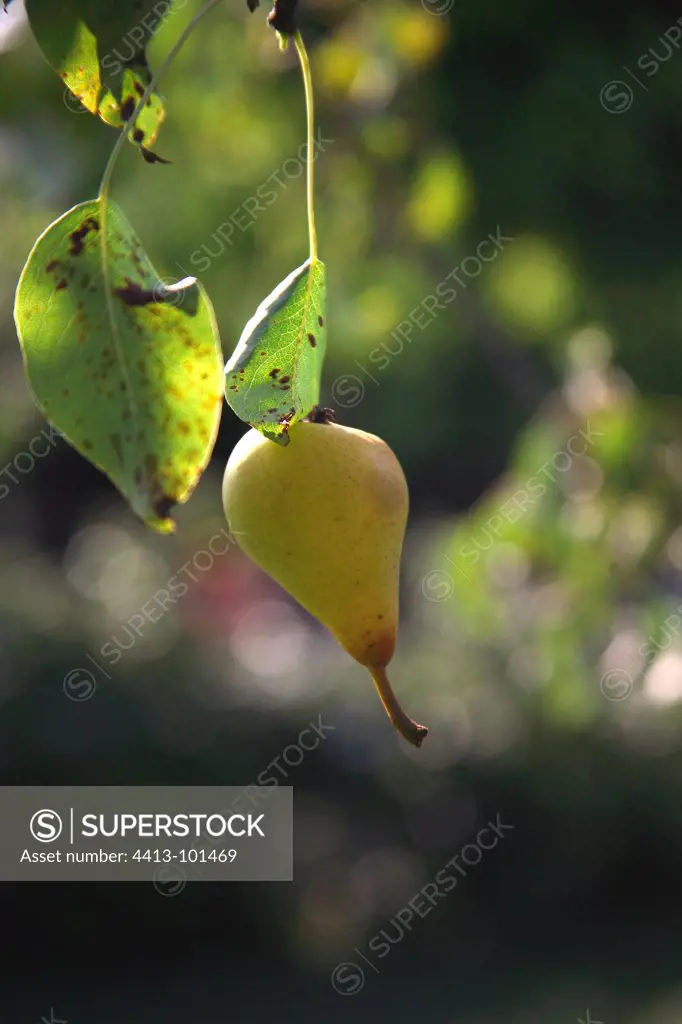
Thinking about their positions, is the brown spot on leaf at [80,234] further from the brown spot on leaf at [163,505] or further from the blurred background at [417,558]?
the blurred background at [417,558]

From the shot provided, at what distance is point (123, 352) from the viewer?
0.44m

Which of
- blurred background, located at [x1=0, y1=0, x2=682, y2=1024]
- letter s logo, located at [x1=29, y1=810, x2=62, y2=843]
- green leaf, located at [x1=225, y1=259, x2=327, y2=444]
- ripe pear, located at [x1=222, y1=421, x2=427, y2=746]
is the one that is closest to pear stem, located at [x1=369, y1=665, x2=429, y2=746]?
ripe pear, located at [x1=222, y1=421, x2=427, y2=746]

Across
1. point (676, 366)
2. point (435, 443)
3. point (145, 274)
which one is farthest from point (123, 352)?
point (435, 443)

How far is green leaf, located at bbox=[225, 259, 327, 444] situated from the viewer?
417mm

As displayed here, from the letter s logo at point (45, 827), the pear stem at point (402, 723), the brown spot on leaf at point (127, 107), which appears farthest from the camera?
the letter s logo at point (45, 827)

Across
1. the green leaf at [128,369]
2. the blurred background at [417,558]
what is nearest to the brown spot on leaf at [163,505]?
the green leaf at [128,369]

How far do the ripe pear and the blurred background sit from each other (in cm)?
81

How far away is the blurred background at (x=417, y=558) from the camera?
1.66 m

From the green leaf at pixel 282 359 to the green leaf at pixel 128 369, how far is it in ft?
0.06

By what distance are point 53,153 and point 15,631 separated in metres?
2.33

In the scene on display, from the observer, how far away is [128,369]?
44 cm

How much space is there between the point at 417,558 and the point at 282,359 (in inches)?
181

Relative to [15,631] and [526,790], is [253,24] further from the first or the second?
[526,790]

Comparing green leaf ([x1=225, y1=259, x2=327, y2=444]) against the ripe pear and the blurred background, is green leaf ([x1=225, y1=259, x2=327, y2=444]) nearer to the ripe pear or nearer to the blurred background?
the ripe pear
